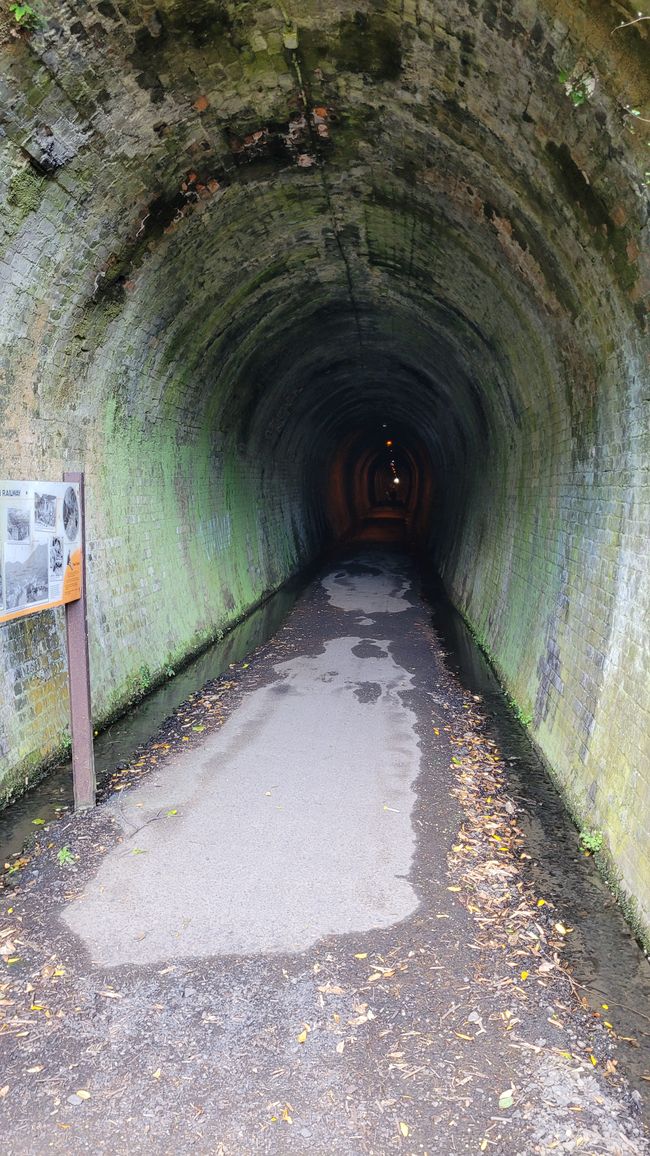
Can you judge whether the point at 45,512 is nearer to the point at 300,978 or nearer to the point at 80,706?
the point at 80,706

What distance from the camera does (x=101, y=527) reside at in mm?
9273

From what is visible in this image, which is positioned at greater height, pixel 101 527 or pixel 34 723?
pixel 101 527

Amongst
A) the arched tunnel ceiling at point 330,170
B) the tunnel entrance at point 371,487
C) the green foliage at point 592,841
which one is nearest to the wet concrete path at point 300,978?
the green foliage at point 592,841

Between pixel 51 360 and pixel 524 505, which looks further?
pixel 524 505

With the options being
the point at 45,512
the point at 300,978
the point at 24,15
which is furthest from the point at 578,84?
the point at 300,978

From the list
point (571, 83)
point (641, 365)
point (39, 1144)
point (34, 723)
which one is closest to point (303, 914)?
point (39, 1144)

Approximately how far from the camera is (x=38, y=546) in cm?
600

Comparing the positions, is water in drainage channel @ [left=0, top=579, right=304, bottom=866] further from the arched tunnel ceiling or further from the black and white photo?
the arched tunnel ceiling

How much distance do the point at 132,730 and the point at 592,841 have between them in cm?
521

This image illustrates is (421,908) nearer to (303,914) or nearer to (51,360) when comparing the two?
(303,914)

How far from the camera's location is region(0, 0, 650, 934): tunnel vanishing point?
5133mm

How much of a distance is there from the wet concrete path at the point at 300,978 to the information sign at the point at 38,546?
1872 millimetres

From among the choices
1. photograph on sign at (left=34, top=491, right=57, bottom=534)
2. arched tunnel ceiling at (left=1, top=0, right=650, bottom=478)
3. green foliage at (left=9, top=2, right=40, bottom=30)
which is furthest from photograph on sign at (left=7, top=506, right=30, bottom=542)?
green foliage at (left=9, top=2, right=40, bottom=30)

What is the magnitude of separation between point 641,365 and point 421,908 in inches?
162
